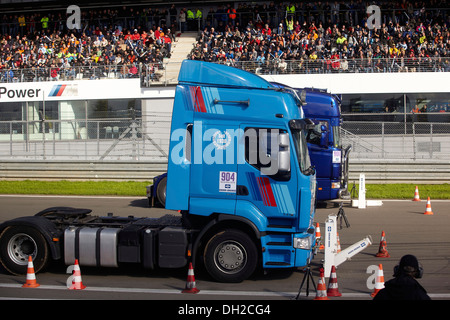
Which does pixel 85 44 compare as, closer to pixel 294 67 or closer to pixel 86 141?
pixel 86 141

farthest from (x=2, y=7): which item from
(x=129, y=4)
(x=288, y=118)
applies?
(x=288, y=118)

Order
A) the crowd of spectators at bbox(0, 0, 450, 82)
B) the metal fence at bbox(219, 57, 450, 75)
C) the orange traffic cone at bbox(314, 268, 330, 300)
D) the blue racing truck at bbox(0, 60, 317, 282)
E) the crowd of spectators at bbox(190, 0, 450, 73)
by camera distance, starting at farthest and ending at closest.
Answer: the crowd of spectators at bbox(0, 0, 450, 82), the crowd of spectators at bbox(190, 0, 450, 73), the metal fence at bbox(219, 57, 450, 75), the blue racing truck at bbox(0, 60, 317, 282), the orange traffic cone at bbox(314, 268, 330, 300)

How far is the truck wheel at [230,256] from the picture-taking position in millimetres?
8422

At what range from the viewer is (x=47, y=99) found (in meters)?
30.3

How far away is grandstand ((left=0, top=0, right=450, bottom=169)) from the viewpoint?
23.1 m

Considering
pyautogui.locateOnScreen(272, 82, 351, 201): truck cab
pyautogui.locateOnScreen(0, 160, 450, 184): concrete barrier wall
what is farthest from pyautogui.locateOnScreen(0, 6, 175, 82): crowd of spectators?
pyautogui.locateOnScreen(272, 82, 351, 201): truck cab

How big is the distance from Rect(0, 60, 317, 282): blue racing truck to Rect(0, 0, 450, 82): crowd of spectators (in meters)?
20.3

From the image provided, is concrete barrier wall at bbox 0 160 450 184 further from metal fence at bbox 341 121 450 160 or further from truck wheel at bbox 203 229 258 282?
truck wheel at bbox 203 229 258 282

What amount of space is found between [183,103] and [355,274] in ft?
13.2

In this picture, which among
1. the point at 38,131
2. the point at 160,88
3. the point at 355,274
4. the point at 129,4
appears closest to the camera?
the point at 355,274

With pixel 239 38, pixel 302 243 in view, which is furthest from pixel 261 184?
pixel 239 38

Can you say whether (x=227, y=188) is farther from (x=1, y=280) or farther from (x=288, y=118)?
(x=1, y=280)

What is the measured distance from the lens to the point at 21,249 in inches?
356

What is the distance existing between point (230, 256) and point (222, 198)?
893 millimetres
